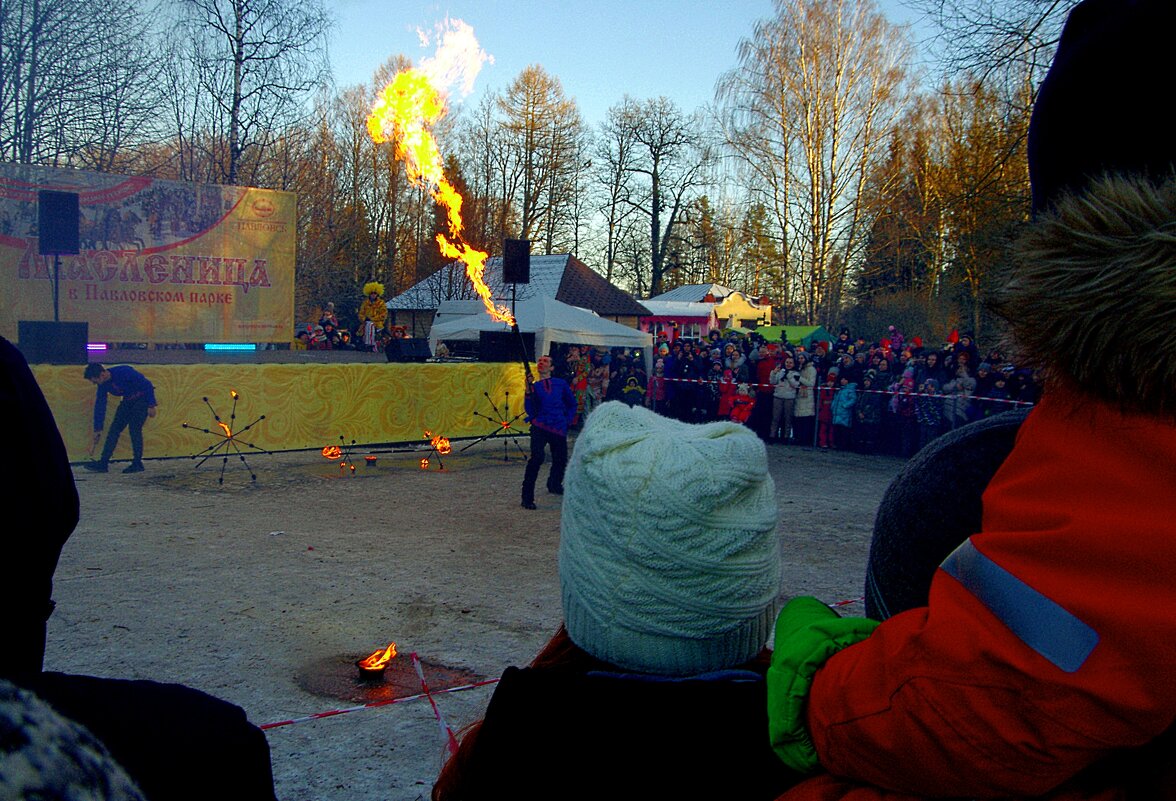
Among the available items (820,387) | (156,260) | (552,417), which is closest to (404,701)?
(552,417)

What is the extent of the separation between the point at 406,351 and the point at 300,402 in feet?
13.2

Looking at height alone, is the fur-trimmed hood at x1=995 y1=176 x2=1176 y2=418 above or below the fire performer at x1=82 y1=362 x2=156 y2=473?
above

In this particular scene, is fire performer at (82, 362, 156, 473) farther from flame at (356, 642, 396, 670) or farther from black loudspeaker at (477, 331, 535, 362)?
flame at (356, 642, 396, 670)

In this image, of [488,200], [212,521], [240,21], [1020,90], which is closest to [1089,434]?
[212,521]

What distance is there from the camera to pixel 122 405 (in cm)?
1217

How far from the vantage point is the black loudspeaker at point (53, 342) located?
13406mm

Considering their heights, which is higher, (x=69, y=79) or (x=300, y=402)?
(x=69, y=79)

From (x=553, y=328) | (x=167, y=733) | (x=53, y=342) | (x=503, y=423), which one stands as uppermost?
(x=553, y=328)

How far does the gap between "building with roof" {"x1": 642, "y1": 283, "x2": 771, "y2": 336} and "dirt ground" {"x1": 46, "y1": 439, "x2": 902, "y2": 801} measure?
1372 inches

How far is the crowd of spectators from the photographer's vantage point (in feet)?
45.7

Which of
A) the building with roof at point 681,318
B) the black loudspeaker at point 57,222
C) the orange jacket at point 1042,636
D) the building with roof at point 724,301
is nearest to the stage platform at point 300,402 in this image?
the black loudspeaker at point 57,222

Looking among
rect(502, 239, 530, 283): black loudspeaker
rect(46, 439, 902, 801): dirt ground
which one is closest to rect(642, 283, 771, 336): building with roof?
rect(502, 239, 530, 283): black loudspeaker

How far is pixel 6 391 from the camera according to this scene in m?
1.66

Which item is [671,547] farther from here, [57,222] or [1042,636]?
[57,222]
